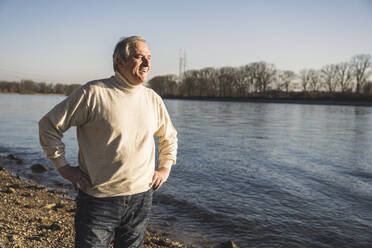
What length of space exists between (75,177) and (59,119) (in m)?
0.48

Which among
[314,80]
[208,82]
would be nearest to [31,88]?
[208,82]

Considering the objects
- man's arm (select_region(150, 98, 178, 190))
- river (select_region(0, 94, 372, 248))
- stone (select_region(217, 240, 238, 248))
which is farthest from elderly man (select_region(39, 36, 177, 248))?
river (select_region(0, 94, 372, 248))

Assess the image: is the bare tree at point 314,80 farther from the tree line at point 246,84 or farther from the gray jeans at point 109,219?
the gray jeans at point 109,219

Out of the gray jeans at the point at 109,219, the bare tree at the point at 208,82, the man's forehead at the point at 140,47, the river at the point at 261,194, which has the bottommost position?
the river at the point at 261,194

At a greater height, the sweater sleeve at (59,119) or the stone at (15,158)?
the sweater sleeve at (59,119)

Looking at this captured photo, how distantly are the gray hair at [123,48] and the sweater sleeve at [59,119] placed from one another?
41 cm

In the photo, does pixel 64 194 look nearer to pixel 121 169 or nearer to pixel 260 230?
pixel 260 230

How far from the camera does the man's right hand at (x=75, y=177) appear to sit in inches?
89.4

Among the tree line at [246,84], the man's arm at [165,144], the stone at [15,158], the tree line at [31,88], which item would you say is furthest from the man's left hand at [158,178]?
the tree line at [31,88]

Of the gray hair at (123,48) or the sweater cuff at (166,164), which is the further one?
the sweater cuff at (166,164)

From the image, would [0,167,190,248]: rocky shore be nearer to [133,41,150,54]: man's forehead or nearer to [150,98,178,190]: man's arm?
[150,98,178,190]: man's arm

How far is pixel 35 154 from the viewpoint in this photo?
1431cm

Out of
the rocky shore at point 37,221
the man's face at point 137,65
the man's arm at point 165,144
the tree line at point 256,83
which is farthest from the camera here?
the tree line at point 256,83

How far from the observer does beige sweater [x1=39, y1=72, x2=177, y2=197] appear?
7.22 feet
